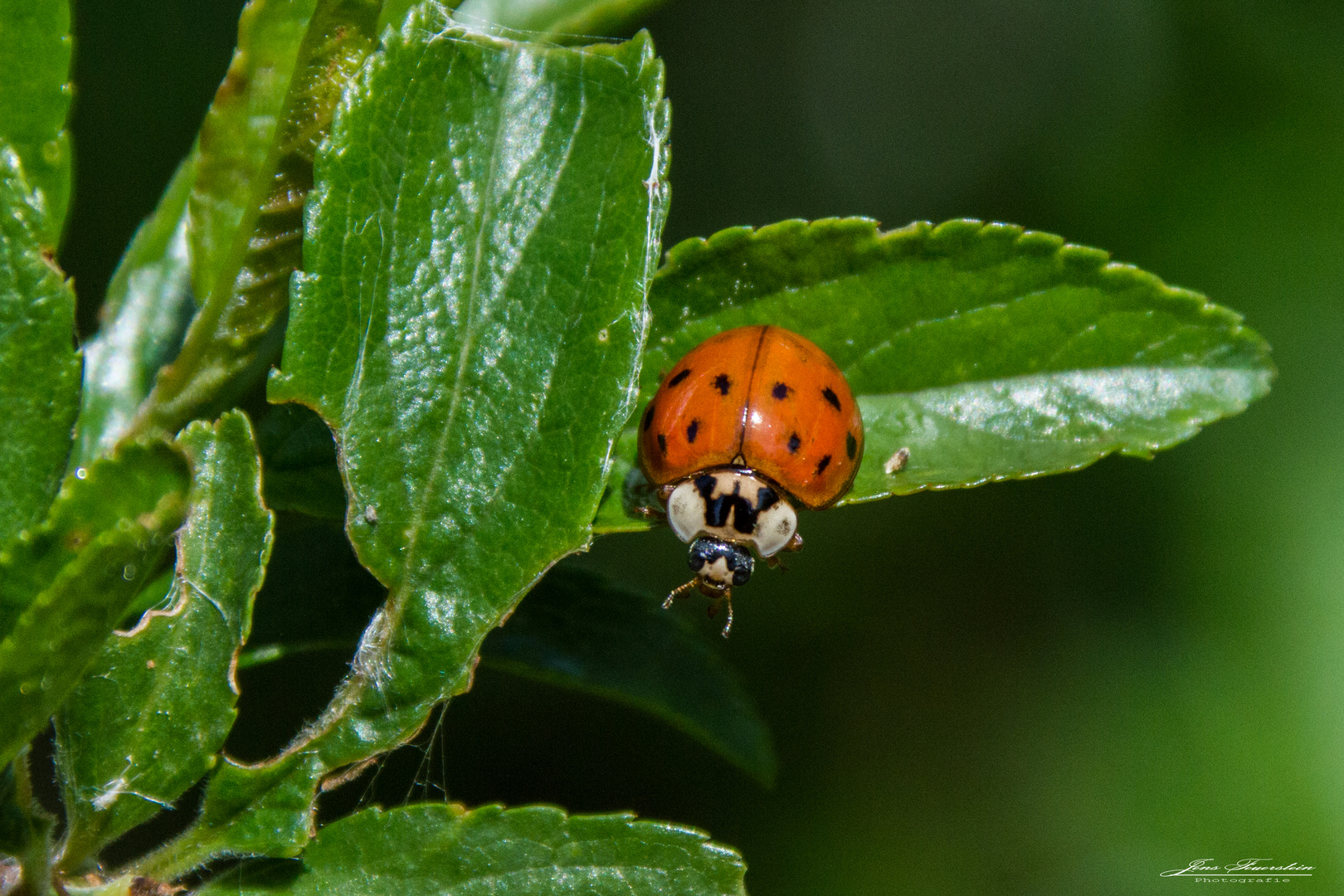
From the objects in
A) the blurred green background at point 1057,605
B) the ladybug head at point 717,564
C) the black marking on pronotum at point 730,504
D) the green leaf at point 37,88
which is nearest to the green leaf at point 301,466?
the green leaf at point 37,88

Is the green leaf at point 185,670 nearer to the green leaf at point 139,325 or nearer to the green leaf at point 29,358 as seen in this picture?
the green leaf at point 29,358

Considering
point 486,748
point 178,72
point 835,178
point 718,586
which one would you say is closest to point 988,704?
point 486,748

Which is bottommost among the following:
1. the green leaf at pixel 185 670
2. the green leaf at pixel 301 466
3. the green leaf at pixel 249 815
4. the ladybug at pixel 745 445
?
the green leaf at pixel 249 815

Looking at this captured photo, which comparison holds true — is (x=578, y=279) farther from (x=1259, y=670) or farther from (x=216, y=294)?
(x=1259, y=670)
